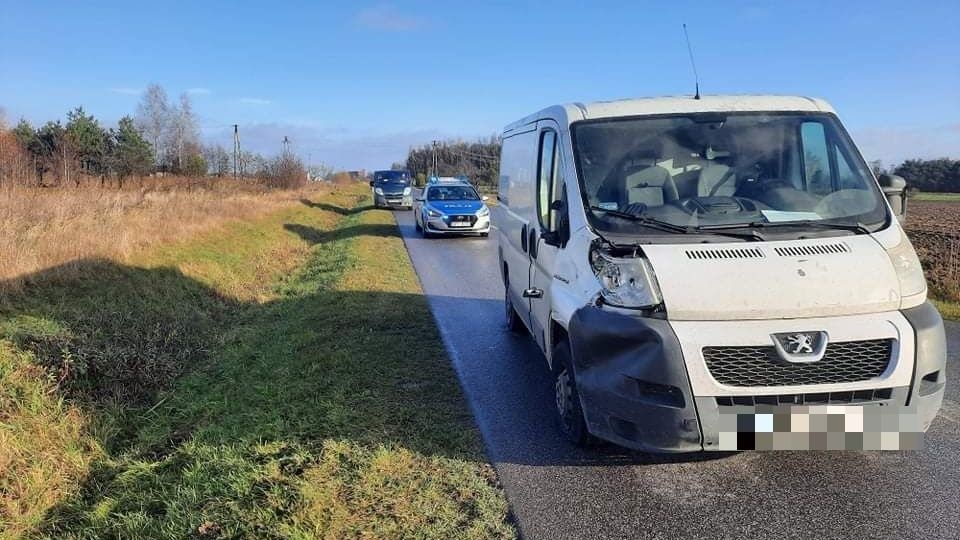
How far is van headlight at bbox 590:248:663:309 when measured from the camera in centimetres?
327

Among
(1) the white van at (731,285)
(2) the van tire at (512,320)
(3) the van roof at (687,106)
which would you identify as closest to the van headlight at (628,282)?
(1) the white van at (731,285)

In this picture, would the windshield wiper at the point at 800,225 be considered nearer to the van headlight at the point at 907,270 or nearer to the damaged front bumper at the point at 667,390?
the van headlight at the point at 907,270

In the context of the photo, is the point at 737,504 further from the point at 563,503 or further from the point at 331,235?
the point at 331,235

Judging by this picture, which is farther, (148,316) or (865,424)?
(148,316)

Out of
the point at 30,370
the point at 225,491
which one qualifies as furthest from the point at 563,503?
the point at 30,370

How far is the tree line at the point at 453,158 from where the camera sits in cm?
8131

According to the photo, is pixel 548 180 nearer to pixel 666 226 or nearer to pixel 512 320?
pixel 666 226

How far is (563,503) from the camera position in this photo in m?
3.43

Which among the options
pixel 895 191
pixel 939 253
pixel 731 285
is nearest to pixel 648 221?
pixel 731 285

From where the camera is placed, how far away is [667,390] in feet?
10.4

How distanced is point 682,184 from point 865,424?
1709 mm

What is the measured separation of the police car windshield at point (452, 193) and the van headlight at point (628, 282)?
16195mm

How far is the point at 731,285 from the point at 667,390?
615 millimetres

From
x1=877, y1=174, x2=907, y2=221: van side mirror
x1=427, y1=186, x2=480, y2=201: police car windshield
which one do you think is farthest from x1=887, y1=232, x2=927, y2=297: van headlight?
x1=427, y1=186, x2=480, y2=201: police car windshield
